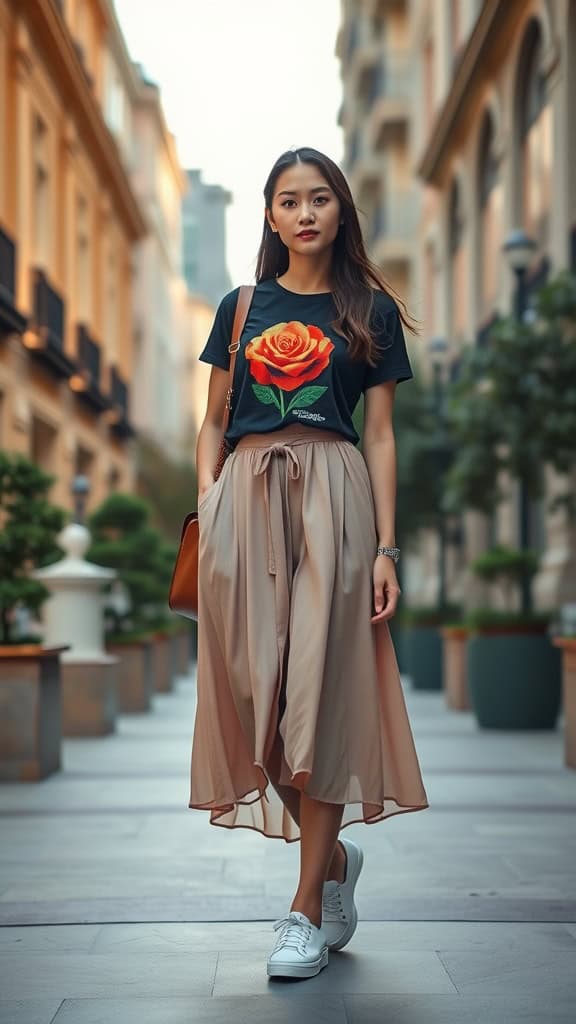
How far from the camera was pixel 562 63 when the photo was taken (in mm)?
17062

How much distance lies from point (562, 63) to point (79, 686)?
9471 millimetres

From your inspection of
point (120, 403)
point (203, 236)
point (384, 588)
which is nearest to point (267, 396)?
point (384, 588)

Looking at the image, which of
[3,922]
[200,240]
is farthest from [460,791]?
[200,240]

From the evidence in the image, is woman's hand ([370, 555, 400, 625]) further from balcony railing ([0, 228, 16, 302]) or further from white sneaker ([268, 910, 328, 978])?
balcony railing ([0, 228, 16, 302])

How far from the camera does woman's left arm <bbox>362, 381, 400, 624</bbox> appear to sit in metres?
4.11

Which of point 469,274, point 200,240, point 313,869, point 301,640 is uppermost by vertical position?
point 200,240

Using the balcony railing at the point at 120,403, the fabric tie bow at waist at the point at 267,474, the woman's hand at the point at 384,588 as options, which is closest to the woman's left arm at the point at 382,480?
the woman's hand at the point at 384,588

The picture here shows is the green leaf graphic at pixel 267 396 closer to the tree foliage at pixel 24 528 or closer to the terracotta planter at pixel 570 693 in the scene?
the tree foliage at pixel 24 528

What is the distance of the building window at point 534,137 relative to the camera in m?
18.9

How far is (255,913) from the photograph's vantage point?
4.77m

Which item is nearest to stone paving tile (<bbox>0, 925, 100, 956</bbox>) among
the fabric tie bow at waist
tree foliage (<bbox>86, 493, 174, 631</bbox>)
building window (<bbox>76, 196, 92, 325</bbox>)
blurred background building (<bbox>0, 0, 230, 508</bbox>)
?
the fabric tie bow at waist

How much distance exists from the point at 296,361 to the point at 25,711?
16.5 ft

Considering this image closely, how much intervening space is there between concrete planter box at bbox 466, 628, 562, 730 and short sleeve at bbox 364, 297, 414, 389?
876 centimetres

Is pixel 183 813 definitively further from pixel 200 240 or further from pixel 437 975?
pixel 200 240
